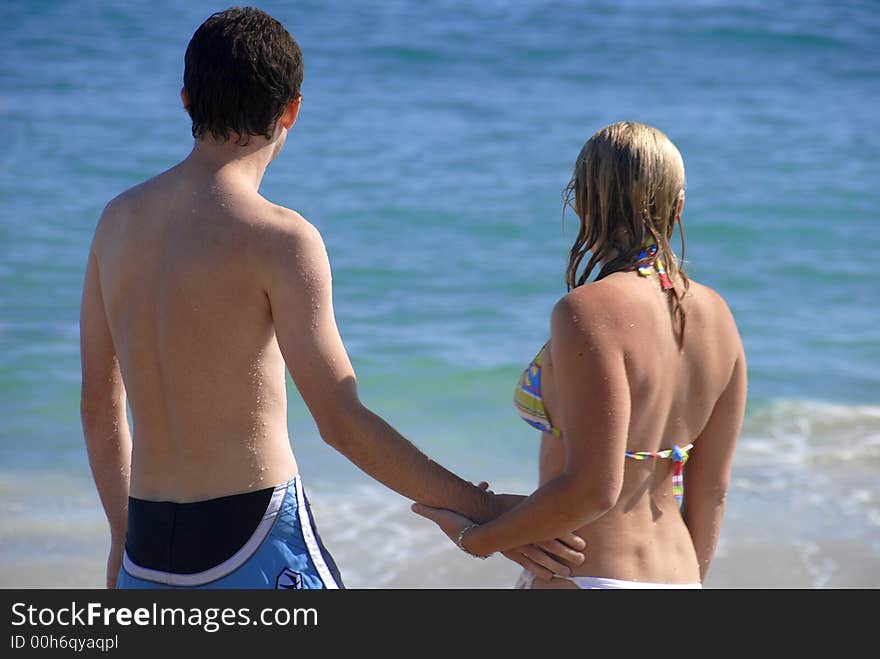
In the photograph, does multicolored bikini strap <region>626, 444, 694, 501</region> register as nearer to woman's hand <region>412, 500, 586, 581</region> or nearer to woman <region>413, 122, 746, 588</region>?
woman <region>413, 122, 746, 588</region>

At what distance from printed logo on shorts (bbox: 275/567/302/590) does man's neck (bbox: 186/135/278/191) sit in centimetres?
79

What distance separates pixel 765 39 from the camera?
16.1 metres

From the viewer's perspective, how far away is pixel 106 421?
98.0 inches

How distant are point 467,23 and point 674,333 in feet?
47.5

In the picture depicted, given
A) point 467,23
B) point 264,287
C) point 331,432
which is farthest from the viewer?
point 467,23

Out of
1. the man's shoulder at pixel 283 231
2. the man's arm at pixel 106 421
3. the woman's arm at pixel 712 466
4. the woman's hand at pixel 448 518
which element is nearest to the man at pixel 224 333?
the man's shoulder at pixel 283 231

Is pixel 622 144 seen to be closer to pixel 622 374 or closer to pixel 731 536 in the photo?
pixel 622 374

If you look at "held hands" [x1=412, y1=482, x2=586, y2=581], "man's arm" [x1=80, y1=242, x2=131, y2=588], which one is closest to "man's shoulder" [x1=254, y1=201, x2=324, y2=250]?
"man's arm" [x1=80, y1=242, x2=131, y2=588]

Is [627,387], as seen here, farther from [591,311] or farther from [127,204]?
[127,204]

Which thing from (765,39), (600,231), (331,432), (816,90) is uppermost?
(765,39)

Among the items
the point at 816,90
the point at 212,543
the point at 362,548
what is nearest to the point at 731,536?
the point at 362,548

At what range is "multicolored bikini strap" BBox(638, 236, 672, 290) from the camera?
90.7 inches

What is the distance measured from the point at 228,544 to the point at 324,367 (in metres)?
0.41

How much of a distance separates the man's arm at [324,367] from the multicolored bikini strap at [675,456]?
46 centimetres
